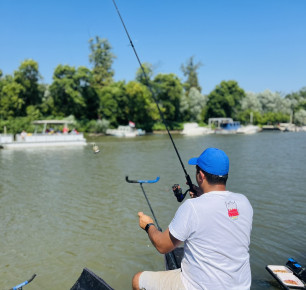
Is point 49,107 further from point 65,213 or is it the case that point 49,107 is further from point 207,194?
point 207,194

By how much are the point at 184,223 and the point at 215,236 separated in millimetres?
296

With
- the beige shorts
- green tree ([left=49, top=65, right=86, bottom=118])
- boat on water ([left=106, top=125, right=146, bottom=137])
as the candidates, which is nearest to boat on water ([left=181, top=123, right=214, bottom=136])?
boat on water ([left=106, top=125, right=146, bottom=137])

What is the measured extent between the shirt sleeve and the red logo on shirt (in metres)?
0.31

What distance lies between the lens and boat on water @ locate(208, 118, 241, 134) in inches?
2997

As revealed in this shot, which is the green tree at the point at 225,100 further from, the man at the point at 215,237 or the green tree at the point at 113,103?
the man at the point at 215,237

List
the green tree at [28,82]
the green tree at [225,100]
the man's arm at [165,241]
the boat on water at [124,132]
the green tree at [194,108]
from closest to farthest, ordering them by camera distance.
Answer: the man's arm at [165,241] → the boat on water at [124,132] → the green tree at [28,82] → the green tree at [194,108] → the green tree at [225,100]

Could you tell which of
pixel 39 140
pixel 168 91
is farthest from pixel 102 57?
pixel 39 140

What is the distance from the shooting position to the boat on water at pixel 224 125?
76.1m

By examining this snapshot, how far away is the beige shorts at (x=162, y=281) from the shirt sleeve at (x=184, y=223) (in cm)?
56

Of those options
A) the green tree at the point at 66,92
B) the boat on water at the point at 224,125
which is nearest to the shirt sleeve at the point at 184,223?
the green tree at the point at 66,92

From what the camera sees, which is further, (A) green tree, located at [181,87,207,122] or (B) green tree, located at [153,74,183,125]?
(A) green tree, located at [181,87,207,122]

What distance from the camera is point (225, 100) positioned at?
91.4 meters

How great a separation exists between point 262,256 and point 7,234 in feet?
20.5

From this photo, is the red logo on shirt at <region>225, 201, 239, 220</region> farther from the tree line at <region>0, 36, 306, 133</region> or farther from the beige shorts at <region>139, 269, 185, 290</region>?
the tree line at <region>0, 36, 306, 133</region>
